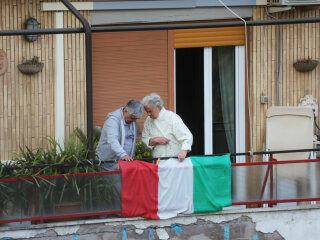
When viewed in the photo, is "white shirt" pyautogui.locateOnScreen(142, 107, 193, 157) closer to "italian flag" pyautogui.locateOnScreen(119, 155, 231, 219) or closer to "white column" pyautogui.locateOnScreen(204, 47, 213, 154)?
"italian flag" pyautogui.locateOnScreen(119, 155, 231, 219)

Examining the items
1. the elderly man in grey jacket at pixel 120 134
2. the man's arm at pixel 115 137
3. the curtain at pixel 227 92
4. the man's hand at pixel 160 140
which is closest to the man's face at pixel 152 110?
the elderly man in grey jacket at pixel 120 134

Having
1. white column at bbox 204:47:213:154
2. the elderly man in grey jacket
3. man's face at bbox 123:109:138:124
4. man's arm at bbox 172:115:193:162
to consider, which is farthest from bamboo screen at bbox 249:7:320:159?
man's face at bbox 123:109:138:124

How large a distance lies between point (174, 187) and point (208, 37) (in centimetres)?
371

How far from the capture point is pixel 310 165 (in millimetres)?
6836

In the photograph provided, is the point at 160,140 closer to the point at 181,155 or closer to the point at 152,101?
the point at 181,155

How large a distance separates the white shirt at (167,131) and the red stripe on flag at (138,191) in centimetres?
48

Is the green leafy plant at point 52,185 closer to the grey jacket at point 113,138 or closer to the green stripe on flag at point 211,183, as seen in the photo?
the grey jacket at point 113,138

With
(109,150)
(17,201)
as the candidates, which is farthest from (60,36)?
(17,201)

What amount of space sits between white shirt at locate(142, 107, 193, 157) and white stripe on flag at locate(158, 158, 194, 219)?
336 mm

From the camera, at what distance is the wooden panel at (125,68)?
9.07 m

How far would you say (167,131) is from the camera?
6734 millimetres

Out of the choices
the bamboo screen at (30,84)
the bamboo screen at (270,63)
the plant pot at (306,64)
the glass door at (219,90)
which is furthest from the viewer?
the glass door at (219,90)

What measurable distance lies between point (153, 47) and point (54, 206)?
3.90 meters

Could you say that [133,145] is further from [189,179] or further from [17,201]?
[17,201]
